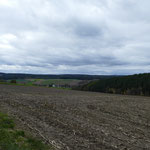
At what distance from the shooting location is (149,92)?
5194 centimetres

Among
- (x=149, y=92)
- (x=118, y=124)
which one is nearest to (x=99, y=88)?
(x=149, y=92)

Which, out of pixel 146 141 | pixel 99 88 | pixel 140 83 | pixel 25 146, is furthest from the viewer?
pixel 99 88

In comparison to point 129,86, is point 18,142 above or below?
above

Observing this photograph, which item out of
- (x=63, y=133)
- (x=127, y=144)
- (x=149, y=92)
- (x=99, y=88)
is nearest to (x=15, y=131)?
(x=63, y=133)

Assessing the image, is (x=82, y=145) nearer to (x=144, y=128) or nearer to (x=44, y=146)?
(x=44, y=146)

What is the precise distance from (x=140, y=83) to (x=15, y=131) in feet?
190

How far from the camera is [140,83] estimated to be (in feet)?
193

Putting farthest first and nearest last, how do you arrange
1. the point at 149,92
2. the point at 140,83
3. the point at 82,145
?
the point at 140,83, the point at 149,92, the point at 82,145

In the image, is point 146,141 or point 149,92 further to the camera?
point 149,92

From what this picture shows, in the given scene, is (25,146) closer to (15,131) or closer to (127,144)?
(15,131)

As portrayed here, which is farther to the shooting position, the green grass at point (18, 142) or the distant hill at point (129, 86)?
the distant hill at point (129, 86)

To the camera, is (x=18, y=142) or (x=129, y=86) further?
(x=129, y=86)

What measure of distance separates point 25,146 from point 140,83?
5879 centimetres

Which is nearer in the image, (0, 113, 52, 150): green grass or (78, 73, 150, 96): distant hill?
(0, 113, 52, 150): green grass
